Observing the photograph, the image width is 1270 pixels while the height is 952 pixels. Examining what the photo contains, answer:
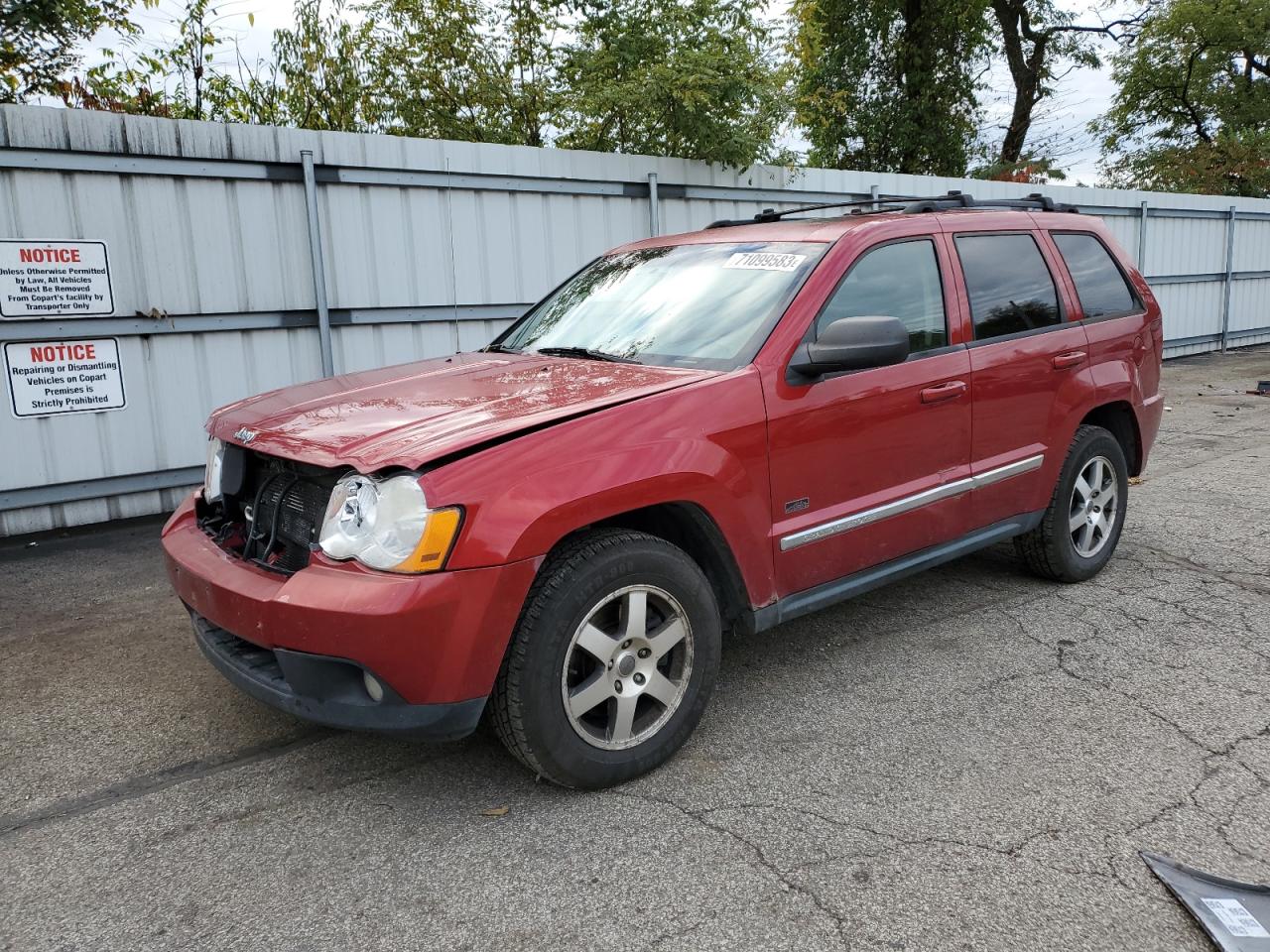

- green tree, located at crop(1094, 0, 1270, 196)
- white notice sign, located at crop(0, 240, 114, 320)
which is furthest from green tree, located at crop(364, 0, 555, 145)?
green tree, located at crop(1094, 0, 1270, 196)

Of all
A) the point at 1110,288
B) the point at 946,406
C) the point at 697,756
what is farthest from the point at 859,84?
the point at 697,756

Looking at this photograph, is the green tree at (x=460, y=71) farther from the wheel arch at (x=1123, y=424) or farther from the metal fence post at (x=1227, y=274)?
the metal fence post at (x=1227, y=274)

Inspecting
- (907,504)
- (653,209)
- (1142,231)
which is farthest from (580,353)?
(1142,231)

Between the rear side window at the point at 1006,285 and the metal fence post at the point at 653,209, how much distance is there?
4703 mm

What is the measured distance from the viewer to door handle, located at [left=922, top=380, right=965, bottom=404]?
12.8ft

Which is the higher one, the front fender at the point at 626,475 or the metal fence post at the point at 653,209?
the metal fence post at the point at 653,209

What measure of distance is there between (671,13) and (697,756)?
8109 millimetres

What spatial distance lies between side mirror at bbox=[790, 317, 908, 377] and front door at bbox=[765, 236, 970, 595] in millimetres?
84

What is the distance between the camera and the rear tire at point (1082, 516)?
15.4 ft

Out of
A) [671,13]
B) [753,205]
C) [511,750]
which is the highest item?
[671,13]

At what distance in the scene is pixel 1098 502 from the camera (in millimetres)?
4949

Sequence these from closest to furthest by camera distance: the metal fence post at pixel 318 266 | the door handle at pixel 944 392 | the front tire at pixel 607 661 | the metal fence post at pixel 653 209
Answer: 1. the front tire at pixel 607 661
2. the door handle at pixel 944 392
3. the metal fence post at pixel 318 266
4. the metal fence post at pixel 653 209

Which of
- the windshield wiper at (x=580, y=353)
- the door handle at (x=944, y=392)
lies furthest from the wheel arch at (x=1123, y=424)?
the windshield wiper at (x=580, y=353)

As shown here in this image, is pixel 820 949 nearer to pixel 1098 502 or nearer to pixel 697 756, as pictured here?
pixel 697 756
